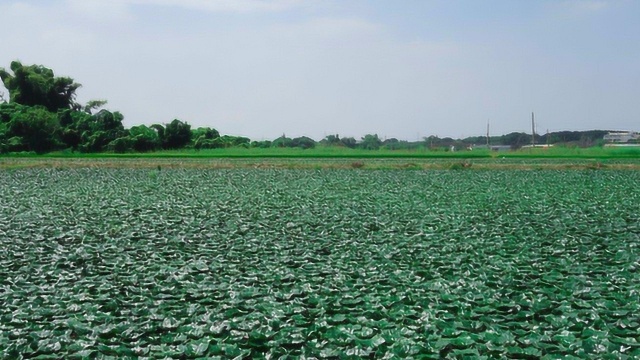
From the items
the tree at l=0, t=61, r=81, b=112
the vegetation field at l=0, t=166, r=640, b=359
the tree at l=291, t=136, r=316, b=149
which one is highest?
the tree at l=0, t=61, r=81, b=112

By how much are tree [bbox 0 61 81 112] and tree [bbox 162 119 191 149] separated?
960 cm

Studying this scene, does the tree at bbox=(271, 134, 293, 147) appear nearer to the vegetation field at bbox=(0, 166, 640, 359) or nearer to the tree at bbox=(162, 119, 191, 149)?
the tree at bbox=(162, 119, 191, 149)

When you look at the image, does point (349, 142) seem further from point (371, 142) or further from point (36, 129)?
point (36, 129)

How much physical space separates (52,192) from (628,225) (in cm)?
1578

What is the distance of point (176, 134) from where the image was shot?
53.5 metres

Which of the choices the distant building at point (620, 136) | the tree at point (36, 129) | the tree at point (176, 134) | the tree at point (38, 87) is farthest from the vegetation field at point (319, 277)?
the distant building at point (620, 136)

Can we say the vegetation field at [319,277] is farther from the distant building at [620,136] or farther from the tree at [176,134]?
the distant building at [620,136]

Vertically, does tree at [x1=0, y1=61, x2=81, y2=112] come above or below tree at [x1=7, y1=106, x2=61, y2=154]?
above

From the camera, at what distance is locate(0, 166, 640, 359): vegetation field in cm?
584

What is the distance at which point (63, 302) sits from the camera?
709 centimetres

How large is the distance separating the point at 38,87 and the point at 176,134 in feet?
39.1

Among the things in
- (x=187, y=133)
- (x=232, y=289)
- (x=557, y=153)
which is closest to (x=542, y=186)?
A: (x=232, y=289)

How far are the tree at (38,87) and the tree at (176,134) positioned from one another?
31.5 feet

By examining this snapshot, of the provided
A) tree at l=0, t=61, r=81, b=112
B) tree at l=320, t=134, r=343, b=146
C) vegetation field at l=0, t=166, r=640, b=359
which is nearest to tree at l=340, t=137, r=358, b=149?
tree at l=320, t=134, r=343, b=146
